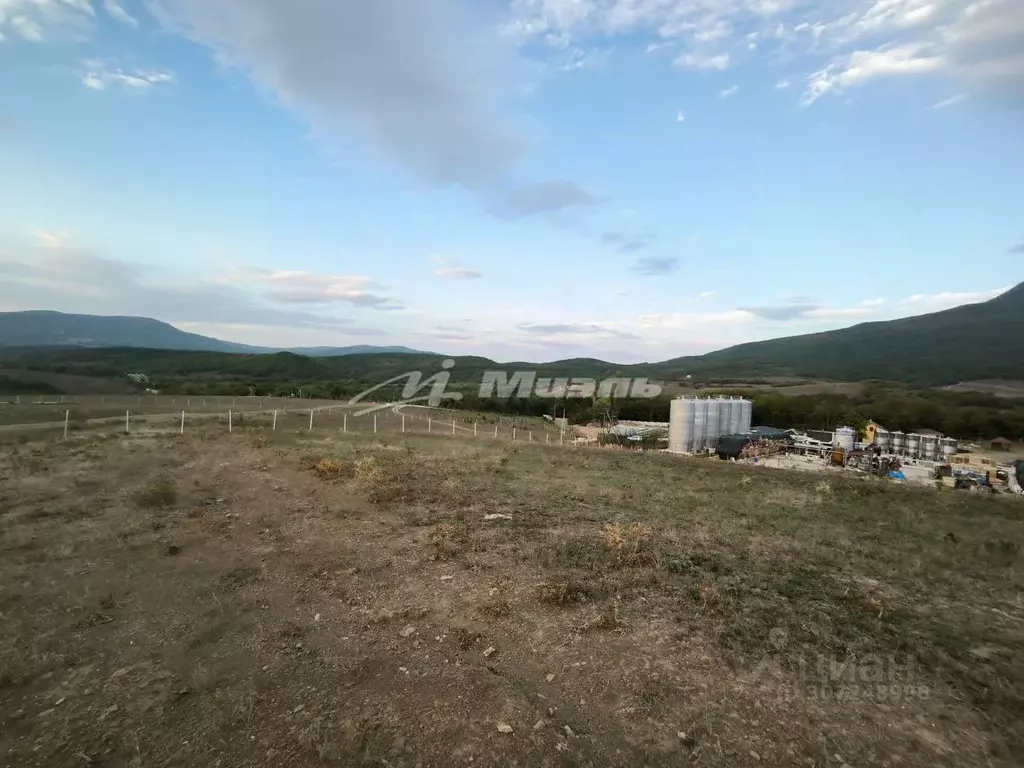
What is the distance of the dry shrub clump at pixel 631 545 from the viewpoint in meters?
7.10

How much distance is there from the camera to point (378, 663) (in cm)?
445

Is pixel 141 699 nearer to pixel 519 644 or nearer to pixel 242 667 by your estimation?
pixel 242 667

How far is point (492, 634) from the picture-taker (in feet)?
16.4

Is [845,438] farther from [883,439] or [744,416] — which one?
[744,416]

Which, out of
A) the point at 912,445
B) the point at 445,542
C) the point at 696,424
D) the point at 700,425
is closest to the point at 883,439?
the point at 912,445

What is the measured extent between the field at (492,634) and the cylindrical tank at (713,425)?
1831 cm

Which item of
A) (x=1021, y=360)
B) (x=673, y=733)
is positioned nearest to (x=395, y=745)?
(x=673, y=733)

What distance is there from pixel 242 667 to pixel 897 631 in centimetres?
645

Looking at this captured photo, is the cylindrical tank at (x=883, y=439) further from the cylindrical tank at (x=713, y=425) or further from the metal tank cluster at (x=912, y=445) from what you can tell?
the cylindrical tank at (x=713, y=425)

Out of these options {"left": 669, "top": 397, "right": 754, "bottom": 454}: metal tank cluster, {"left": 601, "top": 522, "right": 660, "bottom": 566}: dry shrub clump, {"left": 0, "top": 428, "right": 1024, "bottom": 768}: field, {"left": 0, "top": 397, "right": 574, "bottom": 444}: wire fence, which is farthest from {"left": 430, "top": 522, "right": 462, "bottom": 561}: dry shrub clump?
{"left": 669, "top": 397, "right": 754, "bottom": 454}: metal tank cluster

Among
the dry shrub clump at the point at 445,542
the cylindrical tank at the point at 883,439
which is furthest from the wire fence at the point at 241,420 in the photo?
the cylindrical tank at the point at 883,439

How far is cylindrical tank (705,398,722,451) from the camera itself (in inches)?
1146

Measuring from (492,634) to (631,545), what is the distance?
3192 mm

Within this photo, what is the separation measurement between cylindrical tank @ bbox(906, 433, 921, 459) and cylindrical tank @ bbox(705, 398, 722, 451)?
1135 centimetres
